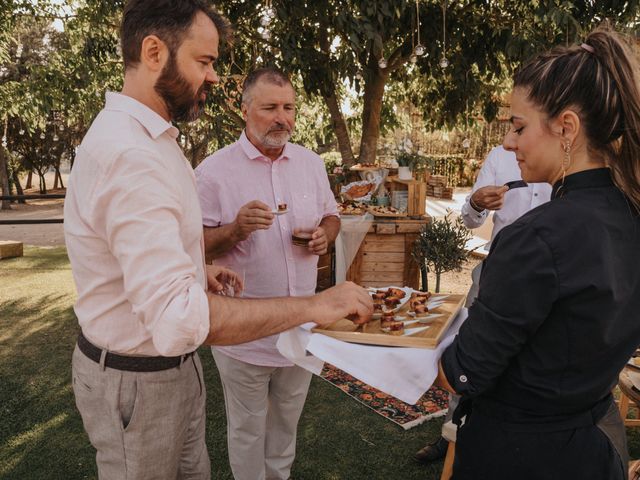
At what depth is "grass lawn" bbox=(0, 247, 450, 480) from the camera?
125 inches

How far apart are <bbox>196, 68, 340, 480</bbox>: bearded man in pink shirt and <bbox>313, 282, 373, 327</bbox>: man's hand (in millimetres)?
923

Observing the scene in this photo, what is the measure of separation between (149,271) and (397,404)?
3216 mm

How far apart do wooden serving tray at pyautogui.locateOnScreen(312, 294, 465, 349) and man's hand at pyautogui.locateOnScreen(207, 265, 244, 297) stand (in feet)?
2.05

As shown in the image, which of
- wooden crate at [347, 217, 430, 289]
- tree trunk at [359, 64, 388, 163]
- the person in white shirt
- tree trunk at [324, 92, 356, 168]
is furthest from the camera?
tree trunk at [324, 92, 356, 168]

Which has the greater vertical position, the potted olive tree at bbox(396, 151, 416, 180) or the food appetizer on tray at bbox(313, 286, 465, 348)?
the potted olive tree at bbox(396, 151, 416, 180)

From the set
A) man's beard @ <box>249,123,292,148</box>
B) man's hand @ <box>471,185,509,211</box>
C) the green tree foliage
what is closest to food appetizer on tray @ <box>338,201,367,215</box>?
the green tree foliage

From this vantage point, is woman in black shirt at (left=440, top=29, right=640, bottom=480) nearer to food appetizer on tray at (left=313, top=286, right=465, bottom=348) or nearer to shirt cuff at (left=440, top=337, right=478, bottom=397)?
shirt cuff at (left=440, top=337, right=478, bottom=397)

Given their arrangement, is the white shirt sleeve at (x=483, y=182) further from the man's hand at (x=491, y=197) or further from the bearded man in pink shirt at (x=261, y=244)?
the bearded man in pink shirt at (x=261, y=244)

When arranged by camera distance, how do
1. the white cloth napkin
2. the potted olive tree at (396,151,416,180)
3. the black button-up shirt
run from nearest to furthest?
1. the black button-up shirt
2. the white cloth napkin
3. the potted olive tree at (396,151,416,180)

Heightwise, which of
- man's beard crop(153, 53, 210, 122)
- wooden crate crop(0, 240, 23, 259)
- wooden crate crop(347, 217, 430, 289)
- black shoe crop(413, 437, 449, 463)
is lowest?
black shoe crop(413, 437, 449, 463)

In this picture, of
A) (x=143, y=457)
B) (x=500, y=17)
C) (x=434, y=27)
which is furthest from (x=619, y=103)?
(x=500, y=17)

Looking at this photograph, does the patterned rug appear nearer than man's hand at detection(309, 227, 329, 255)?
No

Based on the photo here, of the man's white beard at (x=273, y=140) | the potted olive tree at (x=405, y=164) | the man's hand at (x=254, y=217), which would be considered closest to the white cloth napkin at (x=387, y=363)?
the man's hand at (x=254, y=217)

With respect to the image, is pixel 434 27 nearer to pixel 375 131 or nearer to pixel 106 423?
pixel 375 131
